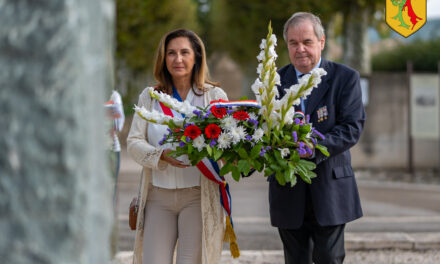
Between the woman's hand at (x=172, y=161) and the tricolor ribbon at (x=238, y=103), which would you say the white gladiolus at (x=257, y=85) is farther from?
the woman's hand at (x=172, y=161)

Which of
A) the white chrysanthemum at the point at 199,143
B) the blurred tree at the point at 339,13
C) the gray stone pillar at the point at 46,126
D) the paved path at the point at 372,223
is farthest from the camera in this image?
the blurred tree at the point at 339,13

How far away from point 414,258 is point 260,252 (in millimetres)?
1622

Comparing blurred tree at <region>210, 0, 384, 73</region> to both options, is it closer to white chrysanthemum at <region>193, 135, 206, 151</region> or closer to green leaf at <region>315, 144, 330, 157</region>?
green leaf at <region>315, 144, 330, 157</region>

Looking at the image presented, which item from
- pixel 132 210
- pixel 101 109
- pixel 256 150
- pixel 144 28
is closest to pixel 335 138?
pixel 256 150

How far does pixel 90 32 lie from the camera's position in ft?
3.33

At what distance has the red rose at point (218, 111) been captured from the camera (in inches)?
127

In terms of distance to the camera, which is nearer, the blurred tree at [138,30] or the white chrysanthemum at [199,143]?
the white chrysanthemum at [199,143]

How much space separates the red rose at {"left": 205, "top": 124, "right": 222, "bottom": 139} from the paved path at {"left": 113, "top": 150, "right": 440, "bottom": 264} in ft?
9.79

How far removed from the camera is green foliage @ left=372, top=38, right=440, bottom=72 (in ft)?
83.7

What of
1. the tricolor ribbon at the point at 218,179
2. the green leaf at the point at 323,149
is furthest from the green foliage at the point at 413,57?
the green leaf at the point at 323,149

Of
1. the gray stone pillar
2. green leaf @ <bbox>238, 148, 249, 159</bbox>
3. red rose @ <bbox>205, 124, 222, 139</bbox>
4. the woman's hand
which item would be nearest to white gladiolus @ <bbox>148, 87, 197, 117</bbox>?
red rose @ <bbox>205, 124, 222, 139</bbox>

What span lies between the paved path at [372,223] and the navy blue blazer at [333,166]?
235 cm

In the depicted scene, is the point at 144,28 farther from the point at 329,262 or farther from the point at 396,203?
the point at 329,262

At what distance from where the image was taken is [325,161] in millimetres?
3645
